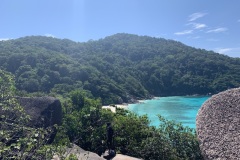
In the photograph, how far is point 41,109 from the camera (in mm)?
10883

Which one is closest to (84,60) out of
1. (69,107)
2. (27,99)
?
(69,107)

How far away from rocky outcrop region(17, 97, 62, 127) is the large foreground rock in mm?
5835

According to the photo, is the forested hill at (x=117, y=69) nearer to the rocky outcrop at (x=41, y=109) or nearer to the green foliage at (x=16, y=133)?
the rocky outcrop at (x=41, y=109)

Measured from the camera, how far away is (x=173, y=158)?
10.0m

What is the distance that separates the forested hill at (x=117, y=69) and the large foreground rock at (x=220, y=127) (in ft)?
128

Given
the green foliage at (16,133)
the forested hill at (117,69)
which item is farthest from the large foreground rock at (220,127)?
the forested hill at (117,69)

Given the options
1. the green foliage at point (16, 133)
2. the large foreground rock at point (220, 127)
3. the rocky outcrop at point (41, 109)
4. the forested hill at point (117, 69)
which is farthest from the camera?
the forested hill at point (117, 69)

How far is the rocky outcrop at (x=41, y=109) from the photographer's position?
10.4 metres

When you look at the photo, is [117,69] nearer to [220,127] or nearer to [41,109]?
[41,109]

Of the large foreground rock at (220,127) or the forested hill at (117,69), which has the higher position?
the forested hill at (117,69)

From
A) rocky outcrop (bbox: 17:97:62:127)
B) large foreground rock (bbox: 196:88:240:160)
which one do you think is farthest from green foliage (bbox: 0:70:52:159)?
large foreground rock (bbox: 196:88:240:160)

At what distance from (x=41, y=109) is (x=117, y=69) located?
222ft

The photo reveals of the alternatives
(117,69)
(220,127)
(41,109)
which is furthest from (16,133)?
(117,69)

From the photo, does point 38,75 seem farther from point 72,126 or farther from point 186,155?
point 186,155
